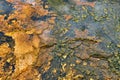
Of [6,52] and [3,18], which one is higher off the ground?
[3,18]

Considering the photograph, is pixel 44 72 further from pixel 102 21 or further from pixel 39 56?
pixel 102 21

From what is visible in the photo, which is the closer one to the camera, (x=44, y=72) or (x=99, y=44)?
(x=44, y=72)

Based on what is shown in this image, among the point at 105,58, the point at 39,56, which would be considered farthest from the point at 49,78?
the point at 105,58

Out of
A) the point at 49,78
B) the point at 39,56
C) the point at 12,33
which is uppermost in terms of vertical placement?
the point at 12,33

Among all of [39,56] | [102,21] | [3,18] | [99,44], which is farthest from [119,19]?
[3,18]

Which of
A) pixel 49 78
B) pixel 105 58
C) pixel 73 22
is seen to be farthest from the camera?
pixel 73 22

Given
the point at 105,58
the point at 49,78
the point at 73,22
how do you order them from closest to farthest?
the point at 49,78 → the point at 105,58 → the point at 73,22

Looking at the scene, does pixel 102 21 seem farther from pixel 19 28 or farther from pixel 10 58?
pixel 10 58
